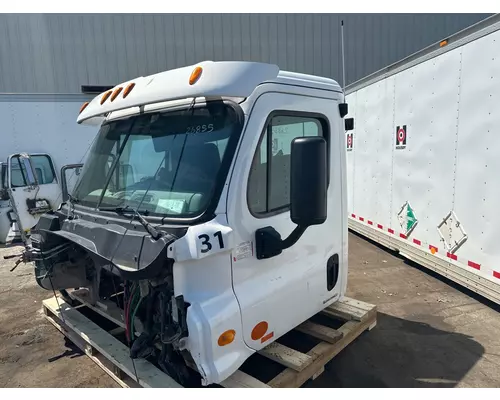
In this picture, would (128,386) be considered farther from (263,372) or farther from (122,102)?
(122,102)

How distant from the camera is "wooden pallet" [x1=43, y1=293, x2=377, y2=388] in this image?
97.9 inches

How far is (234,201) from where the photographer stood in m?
2.28

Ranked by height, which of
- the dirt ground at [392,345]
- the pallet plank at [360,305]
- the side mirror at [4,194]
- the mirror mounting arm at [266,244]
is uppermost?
the mirror mounting arm at [266,244]

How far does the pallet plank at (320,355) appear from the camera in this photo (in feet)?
8.27

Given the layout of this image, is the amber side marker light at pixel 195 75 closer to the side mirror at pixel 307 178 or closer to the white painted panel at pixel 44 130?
the side mirror at pixel 307 178

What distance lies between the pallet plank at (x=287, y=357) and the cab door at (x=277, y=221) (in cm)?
16

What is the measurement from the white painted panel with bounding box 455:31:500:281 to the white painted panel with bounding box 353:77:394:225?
154 centimetres

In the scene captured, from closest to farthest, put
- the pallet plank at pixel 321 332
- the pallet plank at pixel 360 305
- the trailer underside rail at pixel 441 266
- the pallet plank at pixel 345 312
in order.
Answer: the pallet plank at pixel 321 332
the pallet plank at pixel 345 312
the pallet plank at pixel 360 305
the trailer underside rail at pixel 441 266

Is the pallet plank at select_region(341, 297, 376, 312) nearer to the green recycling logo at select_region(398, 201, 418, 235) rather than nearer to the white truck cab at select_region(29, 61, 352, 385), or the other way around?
the white truck cab at select_region(29, 61, 352, 385)

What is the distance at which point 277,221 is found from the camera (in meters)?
2.59

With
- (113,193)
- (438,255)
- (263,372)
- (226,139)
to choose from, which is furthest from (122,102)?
(438,255)

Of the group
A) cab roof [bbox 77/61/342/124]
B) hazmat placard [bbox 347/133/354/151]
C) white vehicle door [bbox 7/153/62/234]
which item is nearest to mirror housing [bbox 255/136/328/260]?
cab roof [bbox 77/61/342/124]

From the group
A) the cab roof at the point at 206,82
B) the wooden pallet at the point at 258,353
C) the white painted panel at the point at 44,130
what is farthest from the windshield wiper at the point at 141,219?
the white painted panel at the point at 44,130

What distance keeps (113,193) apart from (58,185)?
22.5 feet
